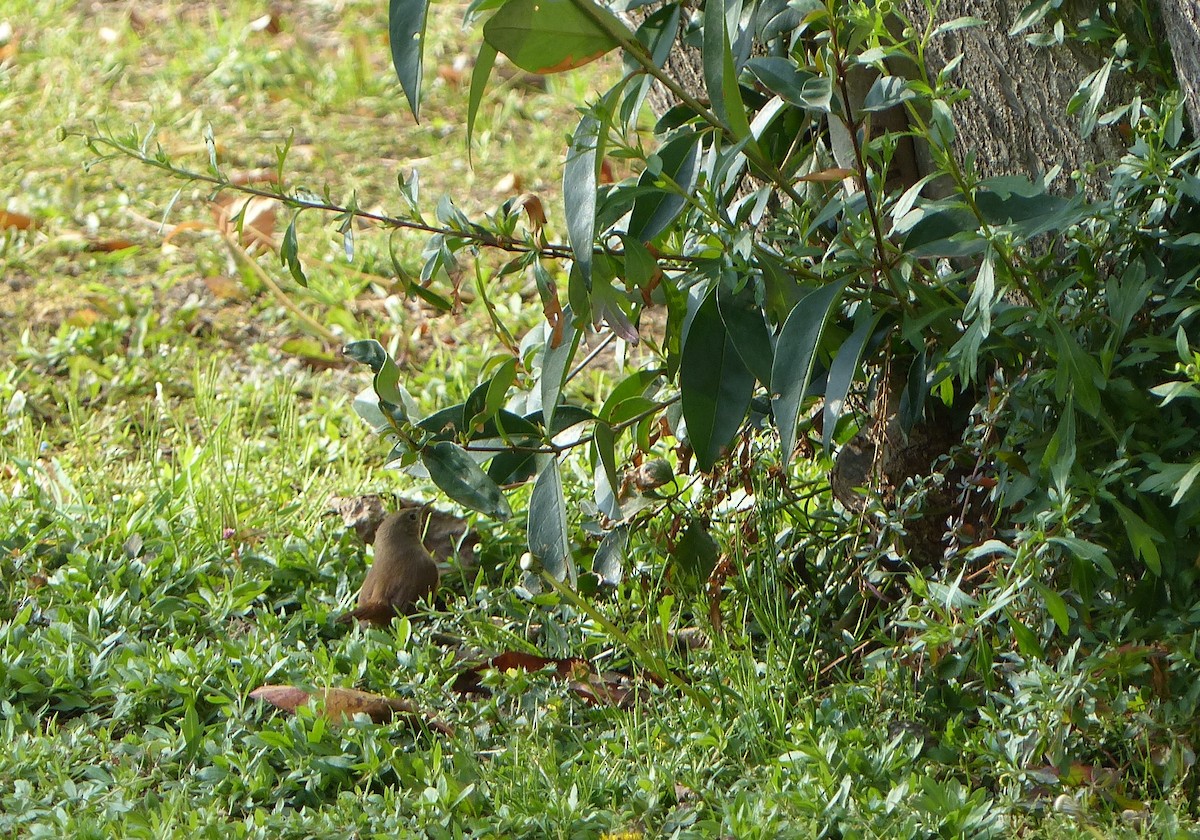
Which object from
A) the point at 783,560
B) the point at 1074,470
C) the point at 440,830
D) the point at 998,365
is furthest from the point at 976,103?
the point at 440,830

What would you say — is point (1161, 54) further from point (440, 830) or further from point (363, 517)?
point (363, 517)

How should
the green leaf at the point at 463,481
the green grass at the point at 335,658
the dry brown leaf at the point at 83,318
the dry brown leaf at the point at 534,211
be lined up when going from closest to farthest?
the green grass at the point at 335,658, the dry brown leaf at the point at 534,211, the green leaf at the point at 463,481, the dry brown leaf at the point at 83,318

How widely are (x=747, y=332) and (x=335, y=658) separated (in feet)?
3.21

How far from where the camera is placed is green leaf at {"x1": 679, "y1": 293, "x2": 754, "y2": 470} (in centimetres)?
216

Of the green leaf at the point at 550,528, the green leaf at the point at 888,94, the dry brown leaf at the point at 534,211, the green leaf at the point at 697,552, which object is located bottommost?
the green leaf at the point at 697,552

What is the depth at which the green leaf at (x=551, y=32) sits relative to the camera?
1.79 metres

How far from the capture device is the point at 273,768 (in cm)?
220

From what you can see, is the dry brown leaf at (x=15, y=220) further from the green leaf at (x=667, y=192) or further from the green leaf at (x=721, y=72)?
the green leaf at (x=721, y=72)

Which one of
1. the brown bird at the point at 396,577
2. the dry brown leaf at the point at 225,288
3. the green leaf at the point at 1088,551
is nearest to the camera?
the green leaf at the point at 1088,551

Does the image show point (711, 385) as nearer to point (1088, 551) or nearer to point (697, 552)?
point (697, 552)

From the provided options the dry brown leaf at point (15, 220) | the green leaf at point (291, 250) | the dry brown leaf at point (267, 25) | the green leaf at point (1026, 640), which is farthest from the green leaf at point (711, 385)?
the dry brown leaf at point (267, 25)

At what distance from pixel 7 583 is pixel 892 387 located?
1796 millimetres

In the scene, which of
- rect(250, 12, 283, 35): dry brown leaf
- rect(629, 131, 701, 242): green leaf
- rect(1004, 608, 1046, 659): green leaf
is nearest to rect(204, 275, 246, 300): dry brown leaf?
rect(250, 12, 283, 35): dry brown leaf

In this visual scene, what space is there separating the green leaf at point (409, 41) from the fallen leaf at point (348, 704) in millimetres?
1049
